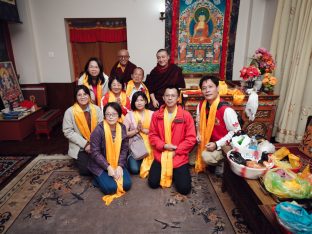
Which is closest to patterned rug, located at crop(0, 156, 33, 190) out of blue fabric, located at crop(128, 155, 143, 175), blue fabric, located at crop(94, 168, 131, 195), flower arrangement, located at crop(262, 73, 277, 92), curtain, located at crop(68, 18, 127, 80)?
blue fabric, located at crop(94, 168, 131, 195)

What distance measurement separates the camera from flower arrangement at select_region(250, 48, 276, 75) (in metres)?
2.74

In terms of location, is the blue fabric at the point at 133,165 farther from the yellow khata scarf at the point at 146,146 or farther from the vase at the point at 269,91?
the vase at the point at 269,91

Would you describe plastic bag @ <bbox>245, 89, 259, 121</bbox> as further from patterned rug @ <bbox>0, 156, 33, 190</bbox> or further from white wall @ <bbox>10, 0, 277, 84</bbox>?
patterned rug @ <bbox>0, 156, 33, 190</bbox>

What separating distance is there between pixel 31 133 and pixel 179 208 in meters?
2.87

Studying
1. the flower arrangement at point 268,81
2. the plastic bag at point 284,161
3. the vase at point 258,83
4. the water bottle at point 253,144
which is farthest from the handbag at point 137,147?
the flower arrangement at point 268,81

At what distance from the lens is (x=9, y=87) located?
365 centimetres

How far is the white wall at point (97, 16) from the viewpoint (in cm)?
377

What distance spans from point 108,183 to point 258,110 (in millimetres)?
2020

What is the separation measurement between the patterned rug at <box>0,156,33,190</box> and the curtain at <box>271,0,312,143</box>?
3343 millimetres

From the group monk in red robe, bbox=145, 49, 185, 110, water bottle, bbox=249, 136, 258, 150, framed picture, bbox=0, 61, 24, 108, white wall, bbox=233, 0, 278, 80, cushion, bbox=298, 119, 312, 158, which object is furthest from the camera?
white wall, bbox=233, 0, 278, 80

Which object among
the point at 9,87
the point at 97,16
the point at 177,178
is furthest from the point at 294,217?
the point at 9,87

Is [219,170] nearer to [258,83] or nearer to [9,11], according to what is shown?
[258,83]

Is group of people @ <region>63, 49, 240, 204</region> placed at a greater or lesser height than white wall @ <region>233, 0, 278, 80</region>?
lesser

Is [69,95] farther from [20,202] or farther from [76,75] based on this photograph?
[20,202]
